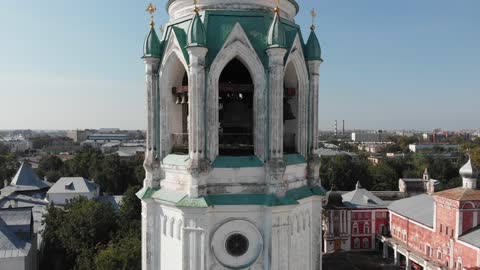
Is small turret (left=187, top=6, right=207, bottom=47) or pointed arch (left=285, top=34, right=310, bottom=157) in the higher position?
small turret (left=187, top=6, right=207, bottom=47)

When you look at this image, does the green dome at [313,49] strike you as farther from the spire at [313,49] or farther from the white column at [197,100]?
the white column at [197,100]

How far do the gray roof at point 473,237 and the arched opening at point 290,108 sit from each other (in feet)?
118

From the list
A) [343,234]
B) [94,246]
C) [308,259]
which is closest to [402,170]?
[343,234]

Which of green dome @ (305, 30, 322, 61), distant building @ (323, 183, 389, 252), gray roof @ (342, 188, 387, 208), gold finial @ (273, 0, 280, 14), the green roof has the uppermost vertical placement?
gold finial @ (273, 0, 280, 14)

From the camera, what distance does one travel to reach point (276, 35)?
1016 centimetres

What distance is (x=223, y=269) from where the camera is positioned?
412 inches

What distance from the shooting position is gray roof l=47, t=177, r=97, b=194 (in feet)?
212

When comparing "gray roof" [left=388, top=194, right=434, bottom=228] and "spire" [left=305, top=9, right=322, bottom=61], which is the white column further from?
"gray roof" [left=388, top=194, right=434, bottom=228]

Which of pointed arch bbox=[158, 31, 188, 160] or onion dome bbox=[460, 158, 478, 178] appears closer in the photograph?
pointed arch bbox=[158, 31, 188, 160]

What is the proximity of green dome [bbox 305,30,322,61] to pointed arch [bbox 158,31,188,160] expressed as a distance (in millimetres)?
3662

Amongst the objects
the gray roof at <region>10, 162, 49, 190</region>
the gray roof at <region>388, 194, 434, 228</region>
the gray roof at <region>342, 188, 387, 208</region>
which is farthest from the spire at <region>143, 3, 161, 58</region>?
the gray roof at <region>10, 162, 49, 190</region>

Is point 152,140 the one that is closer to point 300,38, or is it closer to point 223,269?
point 223,269

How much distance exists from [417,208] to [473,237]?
13.4m

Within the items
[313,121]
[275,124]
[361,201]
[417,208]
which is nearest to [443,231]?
[417,208]
